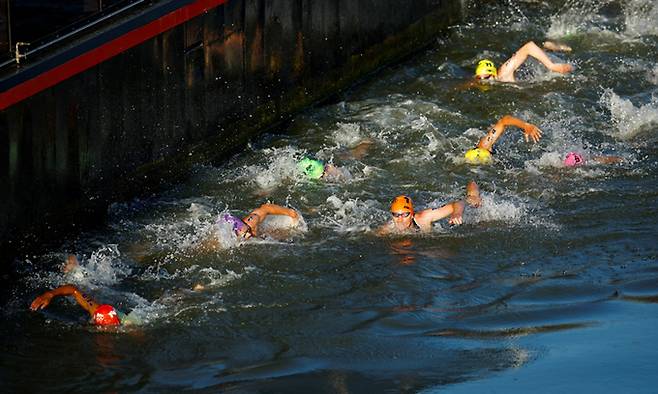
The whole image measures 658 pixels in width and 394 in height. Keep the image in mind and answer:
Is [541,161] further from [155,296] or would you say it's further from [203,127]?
[155,296]

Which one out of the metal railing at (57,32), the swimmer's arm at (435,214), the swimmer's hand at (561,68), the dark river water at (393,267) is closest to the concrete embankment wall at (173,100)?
the metal railing at (57,32)

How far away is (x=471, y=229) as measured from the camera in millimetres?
16438

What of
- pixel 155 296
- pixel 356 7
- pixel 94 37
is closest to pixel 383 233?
pixel 155 296

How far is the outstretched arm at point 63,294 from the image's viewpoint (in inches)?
550

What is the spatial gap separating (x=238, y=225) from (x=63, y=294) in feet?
8.51

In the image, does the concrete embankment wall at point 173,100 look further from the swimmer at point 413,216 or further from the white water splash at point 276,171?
the swimmer at point 413,216

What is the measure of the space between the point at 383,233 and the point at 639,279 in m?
3.41

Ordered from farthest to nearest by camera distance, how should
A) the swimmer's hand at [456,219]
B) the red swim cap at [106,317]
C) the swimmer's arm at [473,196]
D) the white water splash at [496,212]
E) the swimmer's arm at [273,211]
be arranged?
the swimmer's arm at [473,196]
the white water splash at [496,212]
the swimmer's arm at [273,211]
the swimmer's hand at [456,219]
the red swim cap at [106,317]

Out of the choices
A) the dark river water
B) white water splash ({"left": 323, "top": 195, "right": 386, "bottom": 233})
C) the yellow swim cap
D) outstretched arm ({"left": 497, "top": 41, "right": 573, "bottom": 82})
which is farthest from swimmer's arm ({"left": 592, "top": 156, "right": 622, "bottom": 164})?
outstretched arm ({"left": 497, "top": 41, "right": 573, "bottom": 82})

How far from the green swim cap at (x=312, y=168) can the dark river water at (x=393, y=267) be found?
17cm

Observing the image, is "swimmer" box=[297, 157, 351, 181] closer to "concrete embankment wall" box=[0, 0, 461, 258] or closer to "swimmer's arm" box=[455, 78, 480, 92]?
"concrete embankment wall" box=[0, 0, 461, 258]

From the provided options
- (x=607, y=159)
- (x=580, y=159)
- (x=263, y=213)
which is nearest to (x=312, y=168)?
(x=263, y=213)

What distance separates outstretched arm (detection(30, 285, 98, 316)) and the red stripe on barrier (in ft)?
7.00

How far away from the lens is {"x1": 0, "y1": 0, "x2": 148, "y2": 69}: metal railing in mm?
15297
